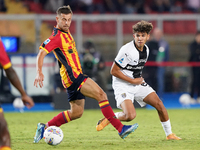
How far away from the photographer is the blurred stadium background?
1115 cm

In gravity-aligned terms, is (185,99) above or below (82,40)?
below

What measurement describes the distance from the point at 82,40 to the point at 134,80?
6.63 m

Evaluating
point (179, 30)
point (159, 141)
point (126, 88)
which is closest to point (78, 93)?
point (126, 88)

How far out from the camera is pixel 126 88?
5.88 m

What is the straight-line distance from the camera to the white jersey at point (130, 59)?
577cm

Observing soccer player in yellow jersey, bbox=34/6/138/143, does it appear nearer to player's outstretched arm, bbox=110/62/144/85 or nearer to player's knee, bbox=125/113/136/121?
player's knee, bbox=125/113/136/121

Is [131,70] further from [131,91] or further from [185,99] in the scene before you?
[185,99]

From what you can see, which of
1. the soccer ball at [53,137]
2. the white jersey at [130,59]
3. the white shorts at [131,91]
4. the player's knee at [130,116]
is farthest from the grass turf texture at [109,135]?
the white jersey at [130,59]

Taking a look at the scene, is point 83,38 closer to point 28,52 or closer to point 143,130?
point 28,52

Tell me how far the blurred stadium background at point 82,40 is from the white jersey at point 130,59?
4.61 metres

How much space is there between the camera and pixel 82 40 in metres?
12.2

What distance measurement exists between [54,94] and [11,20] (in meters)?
2.72

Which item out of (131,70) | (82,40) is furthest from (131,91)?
(82,40)

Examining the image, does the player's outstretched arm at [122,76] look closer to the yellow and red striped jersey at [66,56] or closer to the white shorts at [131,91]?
the white shorts at [131,91]
